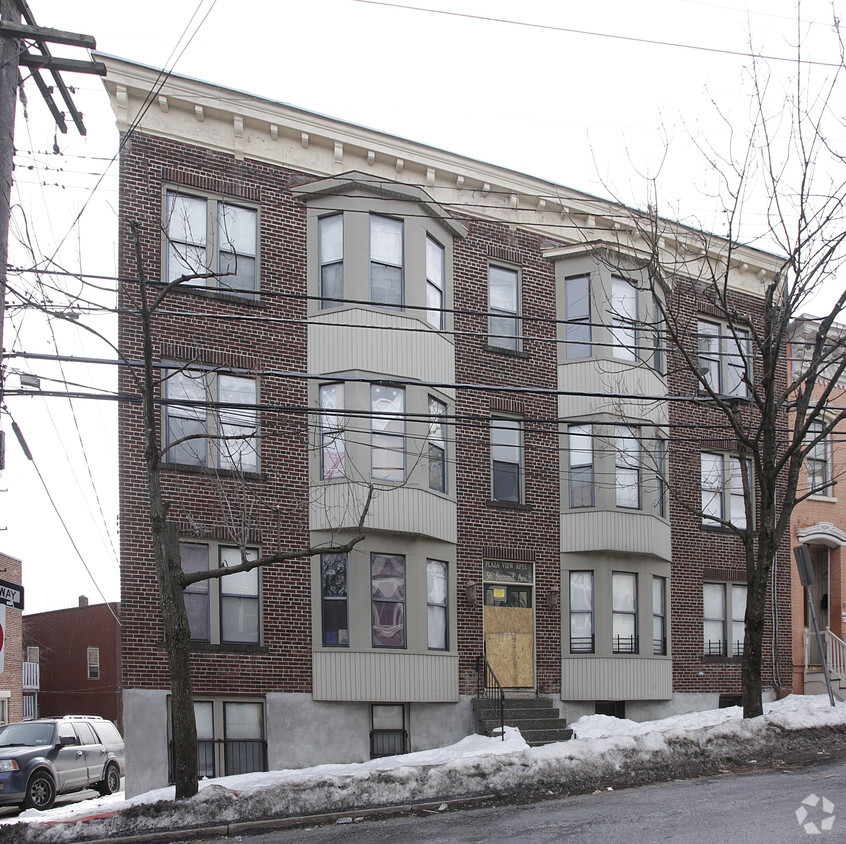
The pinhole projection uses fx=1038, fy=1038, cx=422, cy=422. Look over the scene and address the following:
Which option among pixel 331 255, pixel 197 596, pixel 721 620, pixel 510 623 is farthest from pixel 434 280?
pixel 721 620

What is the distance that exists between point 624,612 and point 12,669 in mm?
29724

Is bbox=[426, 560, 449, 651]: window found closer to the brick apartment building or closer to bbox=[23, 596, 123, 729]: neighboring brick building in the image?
the brick apartment building

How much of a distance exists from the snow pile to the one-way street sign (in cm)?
260

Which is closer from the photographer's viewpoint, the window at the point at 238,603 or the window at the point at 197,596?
the window at the point at 197,596

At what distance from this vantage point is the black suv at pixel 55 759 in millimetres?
17656

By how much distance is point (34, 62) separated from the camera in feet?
39.7

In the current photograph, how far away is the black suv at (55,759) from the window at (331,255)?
943 centimetres

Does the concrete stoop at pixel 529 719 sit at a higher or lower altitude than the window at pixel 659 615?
lower

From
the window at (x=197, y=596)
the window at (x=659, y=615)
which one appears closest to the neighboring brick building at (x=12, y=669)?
the window at (x=197, y=596)

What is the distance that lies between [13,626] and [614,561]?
93.4 feet

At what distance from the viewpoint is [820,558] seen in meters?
25.5

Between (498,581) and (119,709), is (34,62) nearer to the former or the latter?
(498,581)

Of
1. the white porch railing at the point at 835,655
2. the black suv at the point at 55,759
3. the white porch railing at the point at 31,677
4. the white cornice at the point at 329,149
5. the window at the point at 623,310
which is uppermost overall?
the white cornice at the point at 329,149

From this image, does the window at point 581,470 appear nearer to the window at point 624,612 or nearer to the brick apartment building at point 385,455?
the brick apartment building at point 385,455
